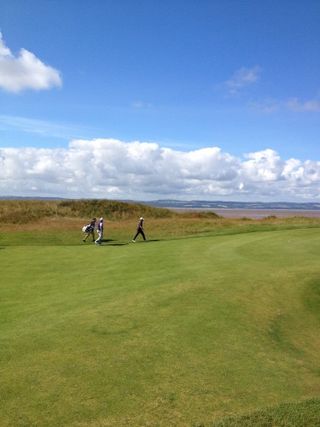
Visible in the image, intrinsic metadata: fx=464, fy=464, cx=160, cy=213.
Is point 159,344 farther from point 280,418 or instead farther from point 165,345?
point 280,418

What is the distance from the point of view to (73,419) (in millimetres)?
7176

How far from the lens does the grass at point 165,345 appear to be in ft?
24.8

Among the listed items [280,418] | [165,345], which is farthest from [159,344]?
[280,418]

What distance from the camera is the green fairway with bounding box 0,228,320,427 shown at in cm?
767

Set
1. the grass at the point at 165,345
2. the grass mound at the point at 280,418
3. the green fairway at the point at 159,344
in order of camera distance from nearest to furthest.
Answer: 1. the grass mound at the point at 280,418
2. the grass at the point at 165,345
3. the green fairway at the point at 159,344

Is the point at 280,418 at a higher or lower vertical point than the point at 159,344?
lower

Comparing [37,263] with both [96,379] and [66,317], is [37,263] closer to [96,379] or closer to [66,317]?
[66,317]

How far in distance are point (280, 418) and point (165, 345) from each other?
10.9ft

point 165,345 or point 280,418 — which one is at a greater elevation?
point 165,345

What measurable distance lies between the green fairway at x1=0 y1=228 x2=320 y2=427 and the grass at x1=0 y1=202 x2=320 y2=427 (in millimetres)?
32

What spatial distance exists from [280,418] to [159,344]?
343cm

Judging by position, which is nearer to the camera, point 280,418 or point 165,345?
point 280,418

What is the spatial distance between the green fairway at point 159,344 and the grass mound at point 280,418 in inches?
4.0

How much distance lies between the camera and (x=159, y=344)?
33.4 ft
